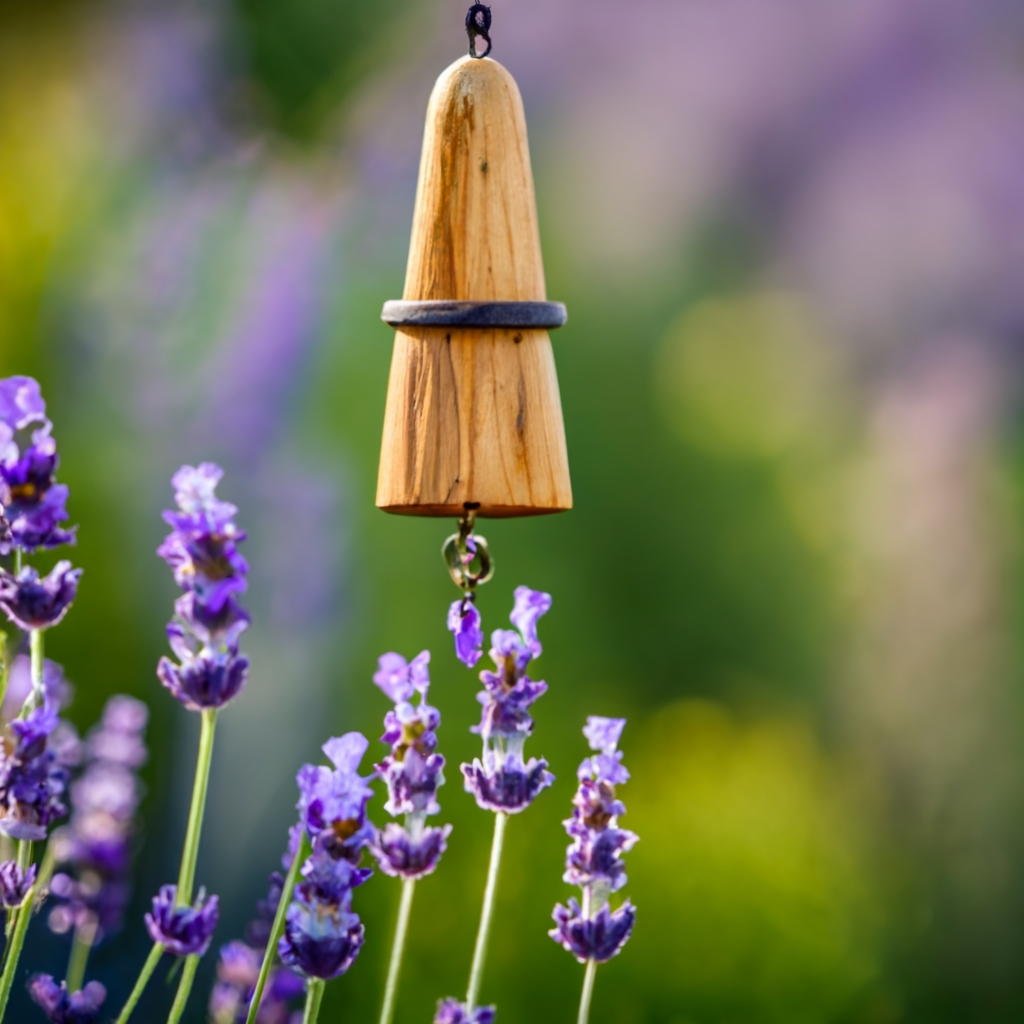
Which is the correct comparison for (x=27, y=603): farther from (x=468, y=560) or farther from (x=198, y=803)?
(x=468, y=560)

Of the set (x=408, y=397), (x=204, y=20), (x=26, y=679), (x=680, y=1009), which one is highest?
(x=204, y=20)

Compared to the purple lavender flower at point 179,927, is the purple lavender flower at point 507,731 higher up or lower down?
higher up

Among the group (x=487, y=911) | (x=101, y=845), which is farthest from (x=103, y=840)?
(x=487, y=911)

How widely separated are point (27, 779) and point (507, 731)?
335 mm

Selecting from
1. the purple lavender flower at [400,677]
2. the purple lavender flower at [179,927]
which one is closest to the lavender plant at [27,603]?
the purple lavender flower at [179,927]

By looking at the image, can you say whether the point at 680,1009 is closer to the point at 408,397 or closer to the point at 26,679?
the point at 26,679

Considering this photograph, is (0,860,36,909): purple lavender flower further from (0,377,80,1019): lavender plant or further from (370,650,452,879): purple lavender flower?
(370,650,452,879): purple lavender flower

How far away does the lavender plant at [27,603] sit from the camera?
801 mm

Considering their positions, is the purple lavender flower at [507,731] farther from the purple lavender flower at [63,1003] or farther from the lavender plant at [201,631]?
the purple lavender flower at [63,1003]

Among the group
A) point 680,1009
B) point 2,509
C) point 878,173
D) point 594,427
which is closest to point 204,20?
point 594,427

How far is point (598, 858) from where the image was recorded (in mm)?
887

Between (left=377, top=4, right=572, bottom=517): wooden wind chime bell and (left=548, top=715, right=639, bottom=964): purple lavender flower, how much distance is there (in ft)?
0.74

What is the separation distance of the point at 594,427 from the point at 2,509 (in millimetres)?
1376

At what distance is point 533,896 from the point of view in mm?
1995
